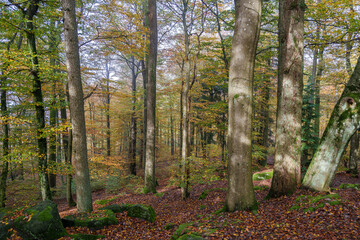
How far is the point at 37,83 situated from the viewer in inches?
282

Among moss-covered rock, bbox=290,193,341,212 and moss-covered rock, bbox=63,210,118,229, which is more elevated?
moss-covered rock, bbox=290,193,341,212

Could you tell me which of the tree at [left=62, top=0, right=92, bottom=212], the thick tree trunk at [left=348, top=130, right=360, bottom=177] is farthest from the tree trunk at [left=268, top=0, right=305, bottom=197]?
the thick tree trunk at [left=348, top=130, right=360, bottom=177]

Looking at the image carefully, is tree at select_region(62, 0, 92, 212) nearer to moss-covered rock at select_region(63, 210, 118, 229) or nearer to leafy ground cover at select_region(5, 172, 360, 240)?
moss-covered rock at select_region(63, 210, 118, 229)

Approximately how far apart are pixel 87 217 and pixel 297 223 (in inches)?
208

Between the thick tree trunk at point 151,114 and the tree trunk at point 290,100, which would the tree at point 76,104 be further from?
the tree trunk at point 290,100

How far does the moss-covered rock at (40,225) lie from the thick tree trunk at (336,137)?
643cm

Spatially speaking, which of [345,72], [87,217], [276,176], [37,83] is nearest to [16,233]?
[87,217]

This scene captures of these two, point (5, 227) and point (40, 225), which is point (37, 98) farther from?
point (40, 225)

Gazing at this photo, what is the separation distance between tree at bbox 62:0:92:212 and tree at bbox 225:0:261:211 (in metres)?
4.69

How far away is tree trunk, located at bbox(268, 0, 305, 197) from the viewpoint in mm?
4734

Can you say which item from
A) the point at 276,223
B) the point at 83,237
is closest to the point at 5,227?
the point at 83,237

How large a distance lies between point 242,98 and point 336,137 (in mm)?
2781

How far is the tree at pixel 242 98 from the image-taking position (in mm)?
4051

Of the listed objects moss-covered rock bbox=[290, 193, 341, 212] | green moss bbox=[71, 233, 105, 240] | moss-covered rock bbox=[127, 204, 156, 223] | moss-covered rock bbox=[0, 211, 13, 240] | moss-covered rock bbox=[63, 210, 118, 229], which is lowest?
moss-covered rock bbox=[127, 204, 156, 223]
